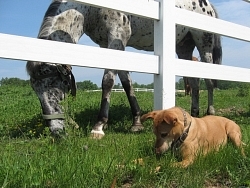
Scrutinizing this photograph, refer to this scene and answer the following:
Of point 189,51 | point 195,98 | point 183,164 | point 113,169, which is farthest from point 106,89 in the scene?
point 189,51

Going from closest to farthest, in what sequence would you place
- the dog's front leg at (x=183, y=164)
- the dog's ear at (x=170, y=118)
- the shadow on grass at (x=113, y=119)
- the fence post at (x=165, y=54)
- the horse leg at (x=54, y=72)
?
1. the dog's front leg at (x=183, y=164)
2. the dog's ear at (x=170, y=118)
3. the horse leg at (x=54, y=72)
4. the fence post at (x=165, y=54)
5. the shadow on grass at (x=113, y=119)

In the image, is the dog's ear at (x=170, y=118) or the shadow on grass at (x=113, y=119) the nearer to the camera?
the dog's ear at (x=170, y=118)

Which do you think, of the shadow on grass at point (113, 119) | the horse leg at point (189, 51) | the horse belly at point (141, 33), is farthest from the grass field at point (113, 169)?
the horse leg at point (189, 51)

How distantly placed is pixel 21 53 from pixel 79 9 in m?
2.04

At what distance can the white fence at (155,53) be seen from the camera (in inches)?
130

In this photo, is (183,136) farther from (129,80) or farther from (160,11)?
(129,80)

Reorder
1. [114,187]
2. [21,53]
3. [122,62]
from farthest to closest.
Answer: [122,62], [21,53], [114,187]

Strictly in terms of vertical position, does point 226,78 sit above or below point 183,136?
above

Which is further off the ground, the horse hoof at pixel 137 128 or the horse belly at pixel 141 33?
the horse belly at pixel 141 33

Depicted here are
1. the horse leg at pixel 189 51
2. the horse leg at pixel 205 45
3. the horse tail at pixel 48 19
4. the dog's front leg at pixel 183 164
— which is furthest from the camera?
the horse leg at pixel 189 51

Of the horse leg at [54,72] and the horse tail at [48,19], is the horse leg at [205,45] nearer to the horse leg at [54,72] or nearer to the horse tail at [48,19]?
the horse leg at [54,72]

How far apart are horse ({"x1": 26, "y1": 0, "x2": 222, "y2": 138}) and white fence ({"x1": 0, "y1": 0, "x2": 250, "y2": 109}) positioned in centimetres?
72

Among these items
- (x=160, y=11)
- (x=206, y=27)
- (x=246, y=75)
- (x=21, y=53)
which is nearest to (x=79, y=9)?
(x=160, y=11)

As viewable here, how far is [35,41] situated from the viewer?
332 centimetres
